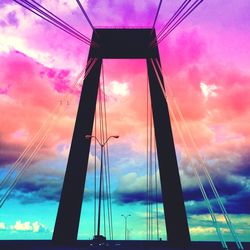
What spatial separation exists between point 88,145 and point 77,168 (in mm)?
1215

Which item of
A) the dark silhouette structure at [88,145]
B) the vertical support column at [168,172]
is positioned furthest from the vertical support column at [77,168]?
the vertical support column at [168,172]

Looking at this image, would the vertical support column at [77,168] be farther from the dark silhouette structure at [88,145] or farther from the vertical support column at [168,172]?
the vertical support column at [168,172]

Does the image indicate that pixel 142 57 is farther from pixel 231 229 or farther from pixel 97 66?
pixel 231 229

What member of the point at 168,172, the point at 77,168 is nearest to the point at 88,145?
the point at 77,168

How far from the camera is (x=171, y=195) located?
62.2 feet

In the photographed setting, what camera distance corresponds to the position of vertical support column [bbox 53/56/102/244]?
60.3 ft

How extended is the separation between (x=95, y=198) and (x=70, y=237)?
4.76m

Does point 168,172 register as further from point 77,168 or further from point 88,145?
point 77,168

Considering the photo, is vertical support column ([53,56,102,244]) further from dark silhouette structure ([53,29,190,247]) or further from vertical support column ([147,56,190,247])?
vertical support column ([147,56,190,247])

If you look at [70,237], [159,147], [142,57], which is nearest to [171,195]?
[159,147]

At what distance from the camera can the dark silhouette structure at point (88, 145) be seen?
727 inches

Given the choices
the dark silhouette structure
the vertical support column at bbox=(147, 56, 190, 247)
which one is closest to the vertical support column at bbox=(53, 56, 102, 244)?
the dark silhouette structure

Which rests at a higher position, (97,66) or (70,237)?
(97,66)

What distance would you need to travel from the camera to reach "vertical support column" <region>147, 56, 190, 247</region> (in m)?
18.4
